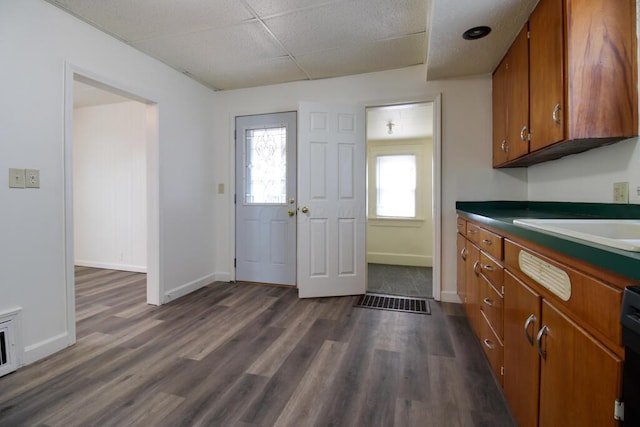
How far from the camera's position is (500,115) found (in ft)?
8.15

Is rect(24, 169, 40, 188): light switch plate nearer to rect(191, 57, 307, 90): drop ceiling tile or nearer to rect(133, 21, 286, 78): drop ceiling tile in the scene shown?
rect(133, 21, 286, 78): drop ceiling tile

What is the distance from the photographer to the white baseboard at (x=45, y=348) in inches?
71.2

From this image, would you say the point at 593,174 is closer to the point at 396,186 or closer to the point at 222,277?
the point at 396,186

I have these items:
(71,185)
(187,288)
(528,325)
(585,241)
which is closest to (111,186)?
(187,288)

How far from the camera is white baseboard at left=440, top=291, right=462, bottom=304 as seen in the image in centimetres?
290

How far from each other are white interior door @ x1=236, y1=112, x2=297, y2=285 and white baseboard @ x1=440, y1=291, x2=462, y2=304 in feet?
5.26

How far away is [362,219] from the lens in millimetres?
3119

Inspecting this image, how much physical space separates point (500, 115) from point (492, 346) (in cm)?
192

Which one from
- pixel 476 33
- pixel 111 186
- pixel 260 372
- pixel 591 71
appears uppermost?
pixel 476 33

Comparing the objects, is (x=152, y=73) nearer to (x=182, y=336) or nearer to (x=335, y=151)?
(x=335, y=151)

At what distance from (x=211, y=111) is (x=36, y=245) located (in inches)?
91.0

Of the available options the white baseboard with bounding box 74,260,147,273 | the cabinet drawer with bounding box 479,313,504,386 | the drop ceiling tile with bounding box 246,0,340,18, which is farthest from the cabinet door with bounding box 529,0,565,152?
the white baseboard with bounding box 74,260,147,273

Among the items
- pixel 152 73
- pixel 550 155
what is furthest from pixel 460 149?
pixel 152 73

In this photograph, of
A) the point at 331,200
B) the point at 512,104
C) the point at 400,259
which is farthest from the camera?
the point at 400,259
